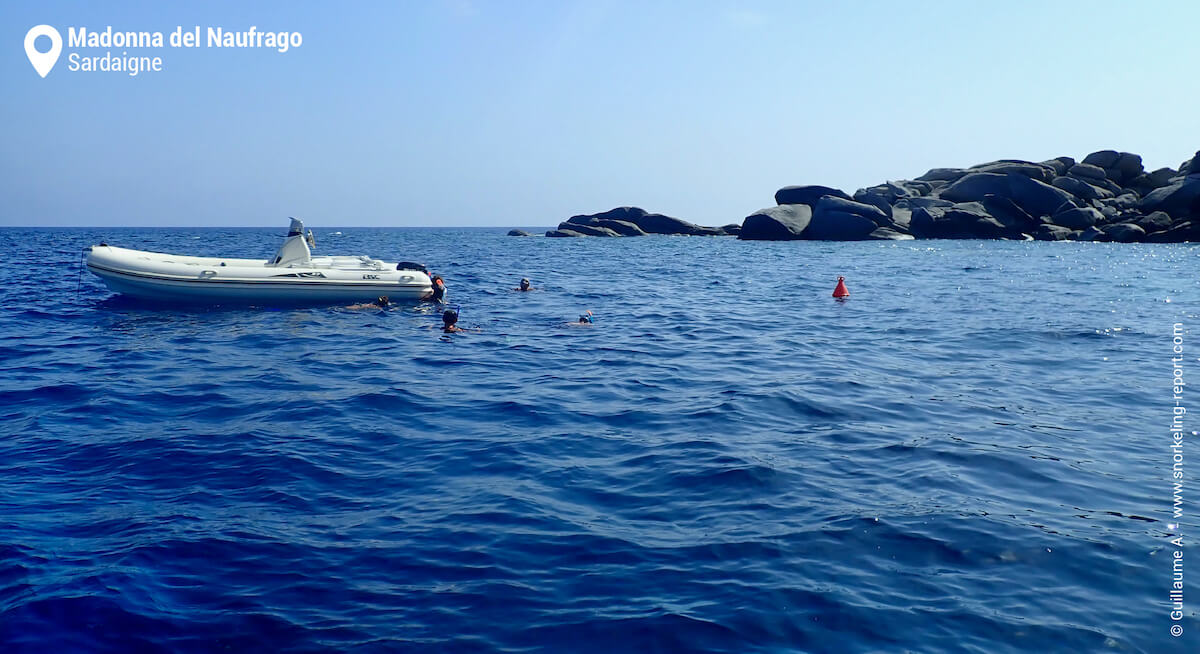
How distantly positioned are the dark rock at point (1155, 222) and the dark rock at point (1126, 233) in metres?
0.47

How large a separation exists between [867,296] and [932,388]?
44.2 feet

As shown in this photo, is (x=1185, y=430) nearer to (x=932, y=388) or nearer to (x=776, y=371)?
(x=932, y=388)

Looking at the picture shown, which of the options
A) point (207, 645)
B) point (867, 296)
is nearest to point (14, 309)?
point (207, 645)

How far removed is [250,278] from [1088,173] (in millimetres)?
67268

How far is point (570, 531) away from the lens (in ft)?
19.5

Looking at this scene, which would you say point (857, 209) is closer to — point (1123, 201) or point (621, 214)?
point (1123, 201)

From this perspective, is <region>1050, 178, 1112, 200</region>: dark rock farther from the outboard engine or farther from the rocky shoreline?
the outboard engine

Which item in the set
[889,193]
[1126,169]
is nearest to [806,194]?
[889,193]

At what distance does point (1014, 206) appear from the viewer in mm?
58469

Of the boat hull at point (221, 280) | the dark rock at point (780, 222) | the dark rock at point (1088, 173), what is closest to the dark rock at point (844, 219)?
the dark rock at point (780, 222)

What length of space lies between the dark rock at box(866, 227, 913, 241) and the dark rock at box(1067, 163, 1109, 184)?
1596 cm

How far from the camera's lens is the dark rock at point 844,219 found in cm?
6266

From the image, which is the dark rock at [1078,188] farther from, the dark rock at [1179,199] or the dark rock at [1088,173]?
the dark rock at [1179,199]

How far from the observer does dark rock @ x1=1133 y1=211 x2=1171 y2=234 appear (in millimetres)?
51219
